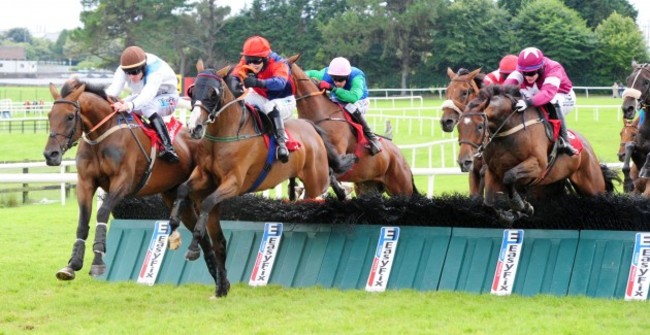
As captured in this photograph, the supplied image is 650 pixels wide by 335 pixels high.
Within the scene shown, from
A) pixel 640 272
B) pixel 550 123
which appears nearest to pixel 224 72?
pixel 550 123

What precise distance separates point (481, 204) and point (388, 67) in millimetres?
40753

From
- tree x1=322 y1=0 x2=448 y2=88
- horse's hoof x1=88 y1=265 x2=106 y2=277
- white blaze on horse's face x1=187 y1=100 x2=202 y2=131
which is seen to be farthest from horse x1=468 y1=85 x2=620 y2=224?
tree x1=322 y1=0 x2=448 y2=88

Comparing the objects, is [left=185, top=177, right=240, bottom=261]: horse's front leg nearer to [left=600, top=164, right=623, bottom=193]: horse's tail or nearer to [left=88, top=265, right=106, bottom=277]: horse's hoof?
[left=88, top=265, right=106, bottom=277]: horse's hoof

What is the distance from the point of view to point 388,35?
48.6 meters

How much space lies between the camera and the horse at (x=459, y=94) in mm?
9219

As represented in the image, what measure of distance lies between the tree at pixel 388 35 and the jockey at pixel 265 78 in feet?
Result: 127

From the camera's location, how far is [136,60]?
27.9 feet

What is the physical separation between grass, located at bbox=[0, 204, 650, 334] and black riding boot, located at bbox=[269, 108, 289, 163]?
109cm

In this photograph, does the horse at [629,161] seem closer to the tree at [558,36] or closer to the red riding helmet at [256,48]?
the red riding helmet at [256,48]

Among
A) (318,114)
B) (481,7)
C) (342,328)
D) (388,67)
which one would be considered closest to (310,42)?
(388,67)

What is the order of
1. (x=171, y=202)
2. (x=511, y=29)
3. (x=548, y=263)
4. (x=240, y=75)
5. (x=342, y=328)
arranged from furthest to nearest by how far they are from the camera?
(x=511, y=29)
(x=171, y=202)
(x=240, y=75)
(x=548, y=263)
(x=342, y=328)

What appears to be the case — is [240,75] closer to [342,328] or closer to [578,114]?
[342,328]

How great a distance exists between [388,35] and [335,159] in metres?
39.6

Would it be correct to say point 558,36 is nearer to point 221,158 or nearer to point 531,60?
point 531,60
